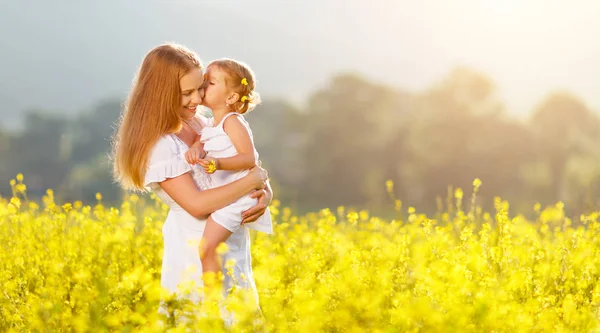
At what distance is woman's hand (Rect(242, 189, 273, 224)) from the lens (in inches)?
149

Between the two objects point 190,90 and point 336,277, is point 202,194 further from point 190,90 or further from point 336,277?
point 336,277

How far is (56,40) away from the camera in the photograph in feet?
482

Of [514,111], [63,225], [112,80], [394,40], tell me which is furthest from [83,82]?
[63,225]

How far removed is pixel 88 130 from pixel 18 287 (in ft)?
185

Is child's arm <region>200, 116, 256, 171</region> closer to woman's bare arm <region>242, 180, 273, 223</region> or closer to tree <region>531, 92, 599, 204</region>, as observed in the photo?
woman's bare arm <region>242, 180, 273, 223</region>

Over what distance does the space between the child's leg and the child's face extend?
2.31ft

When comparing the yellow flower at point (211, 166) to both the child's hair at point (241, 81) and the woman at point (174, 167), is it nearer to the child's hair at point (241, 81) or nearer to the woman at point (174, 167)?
the woman at point (174, 167)

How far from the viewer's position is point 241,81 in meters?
4.15

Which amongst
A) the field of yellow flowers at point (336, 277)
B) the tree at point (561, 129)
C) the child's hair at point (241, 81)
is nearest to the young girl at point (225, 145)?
the child's hair at point (241, 81)

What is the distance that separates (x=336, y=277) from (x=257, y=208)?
2.67 feet

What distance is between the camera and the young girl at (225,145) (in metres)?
3.72

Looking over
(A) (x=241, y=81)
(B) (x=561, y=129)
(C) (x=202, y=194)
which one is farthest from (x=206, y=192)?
(B) (x=561, y=129)

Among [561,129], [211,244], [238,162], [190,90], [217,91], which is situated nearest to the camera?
[211,244]

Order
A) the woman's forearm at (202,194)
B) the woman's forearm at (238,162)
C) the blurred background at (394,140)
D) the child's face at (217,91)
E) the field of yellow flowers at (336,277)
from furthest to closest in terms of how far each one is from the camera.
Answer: the blurred background at (394,140)
the child's face at (217,91)
the woman's forearm at (238,162)
the woman's forearm at (202,194)
the field of yellow flowers at (336,277)
